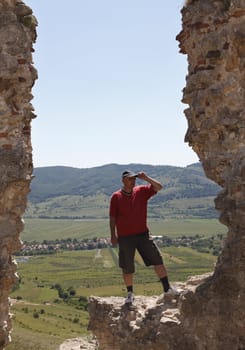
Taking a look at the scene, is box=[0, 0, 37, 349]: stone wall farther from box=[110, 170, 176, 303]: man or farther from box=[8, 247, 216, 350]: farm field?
box=[8, 247, 216, 350]: farm field

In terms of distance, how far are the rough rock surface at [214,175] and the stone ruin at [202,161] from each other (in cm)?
1

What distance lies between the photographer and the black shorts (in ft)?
26.6

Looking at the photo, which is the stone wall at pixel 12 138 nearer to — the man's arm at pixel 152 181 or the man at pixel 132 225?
the man at pixel 132 225

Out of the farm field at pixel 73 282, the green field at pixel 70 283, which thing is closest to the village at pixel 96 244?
the green field at pixel 70 283

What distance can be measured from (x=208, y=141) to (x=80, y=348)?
11.1 m

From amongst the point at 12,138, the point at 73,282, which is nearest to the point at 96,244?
the point at 73,282

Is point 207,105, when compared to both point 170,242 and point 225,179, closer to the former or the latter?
point 225,179

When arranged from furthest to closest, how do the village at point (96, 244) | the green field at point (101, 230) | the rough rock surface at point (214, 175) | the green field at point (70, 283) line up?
the green field at point (101, 230), the village at point (96, 244), the green field at point (70, 283), the rough rock surface at point (214, 175)

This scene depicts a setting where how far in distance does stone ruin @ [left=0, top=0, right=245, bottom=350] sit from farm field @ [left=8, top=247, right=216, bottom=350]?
2896cm

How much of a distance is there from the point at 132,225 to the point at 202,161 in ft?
5.48

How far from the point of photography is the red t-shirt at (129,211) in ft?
26.3

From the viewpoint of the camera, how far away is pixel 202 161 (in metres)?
7.59

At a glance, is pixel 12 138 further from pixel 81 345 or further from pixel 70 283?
pixel 70 283

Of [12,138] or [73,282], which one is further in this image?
[73,282]
